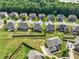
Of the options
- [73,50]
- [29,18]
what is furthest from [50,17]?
[73,50]

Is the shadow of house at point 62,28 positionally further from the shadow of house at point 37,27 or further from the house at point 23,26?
the house at point 23,26

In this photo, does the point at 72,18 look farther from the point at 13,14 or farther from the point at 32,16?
the point at 13,14

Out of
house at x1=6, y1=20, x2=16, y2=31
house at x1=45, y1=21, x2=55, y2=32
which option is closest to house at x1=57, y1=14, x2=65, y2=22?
house at x1=45, y1=21, x2=55, y2=32

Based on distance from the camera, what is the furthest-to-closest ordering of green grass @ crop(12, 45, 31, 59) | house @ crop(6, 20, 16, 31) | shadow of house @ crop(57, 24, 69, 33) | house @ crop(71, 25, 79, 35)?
1. house @ crop(6, 20, 16, 31)
2. shadow of house @ crop(57, 24, 69, 33)
3. house @ crop(71, 25, 79, 35)
4. green grass @ crop(12, 45, 31, 59)

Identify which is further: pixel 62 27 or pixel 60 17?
pixel 60 17

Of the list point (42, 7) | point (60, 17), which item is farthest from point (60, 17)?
point (42, 7)

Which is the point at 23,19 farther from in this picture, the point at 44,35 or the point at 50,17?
the point at 44,35

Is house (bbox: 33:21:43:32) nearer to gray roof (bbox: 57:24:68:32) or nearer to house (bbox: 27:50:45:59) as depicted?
gray roof (bbox: 57:24:68:32)

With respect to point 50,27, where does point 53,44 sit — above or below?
above

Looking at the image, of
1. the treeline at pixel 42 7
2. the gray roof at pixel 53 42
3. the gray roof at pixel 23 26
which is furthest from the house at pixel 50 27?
the treeline at pixel 42 7
